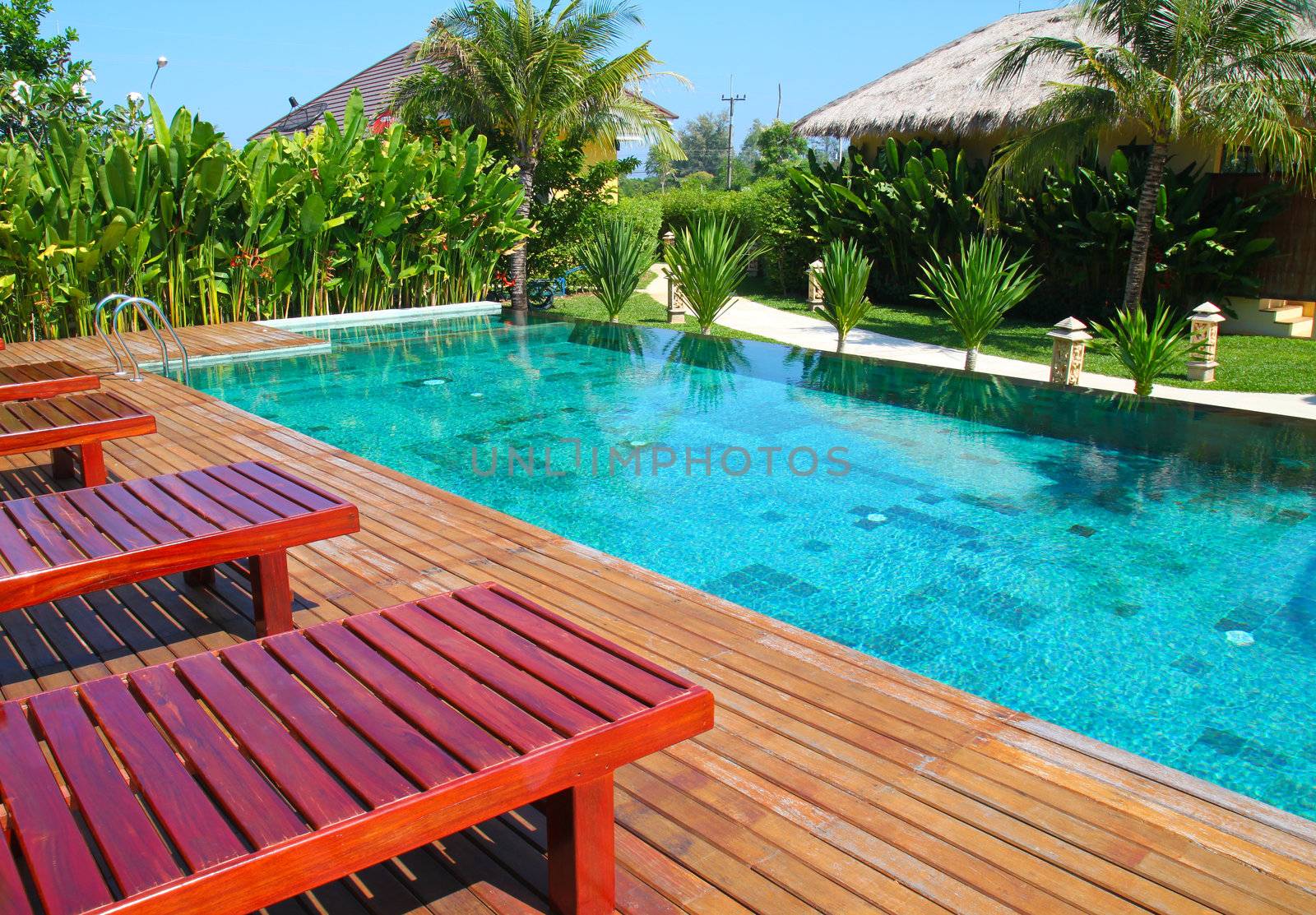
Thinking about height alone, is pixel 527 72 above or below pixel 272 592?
above

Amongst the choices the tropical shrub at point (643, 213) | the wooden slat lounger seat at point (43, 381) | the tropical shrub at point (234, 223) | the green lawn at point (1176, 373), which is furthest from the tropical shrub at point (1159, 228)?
the wooden slat lounger seat at point (43, 381)

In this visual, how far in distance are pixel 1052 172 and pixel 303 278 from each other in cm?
988

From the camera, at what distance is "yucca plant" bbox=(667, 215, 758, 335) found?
33.6 ft

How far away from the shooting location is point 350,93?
22.7 m

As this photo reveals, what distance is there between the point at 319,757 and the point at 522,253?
12.4 metres

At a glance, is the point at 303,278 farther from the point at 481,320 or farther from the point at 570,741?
the point at 570,741

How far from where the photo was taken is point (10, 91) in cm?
1875

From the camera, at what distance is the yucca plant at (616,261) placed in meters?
11.6

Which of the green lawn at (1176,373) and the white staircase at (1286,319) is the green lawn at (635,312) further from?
the white staircase at (1286,319)

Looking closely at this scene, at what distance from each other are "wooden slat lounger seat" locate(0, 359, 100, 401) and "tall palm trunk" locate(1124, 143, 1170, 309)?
1067 centimetres

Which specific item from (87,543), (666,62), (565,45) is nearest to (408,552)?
(87,543)

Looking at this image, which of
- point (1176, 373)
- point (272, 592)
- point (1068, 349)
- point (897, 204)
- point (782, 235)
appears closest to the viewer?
point (272, 592)

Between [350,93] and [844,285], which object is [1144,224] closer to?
[844,285]

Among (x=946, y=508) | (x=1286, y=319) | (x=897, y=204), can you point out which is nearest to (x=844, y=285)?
(x=946, y=508)
